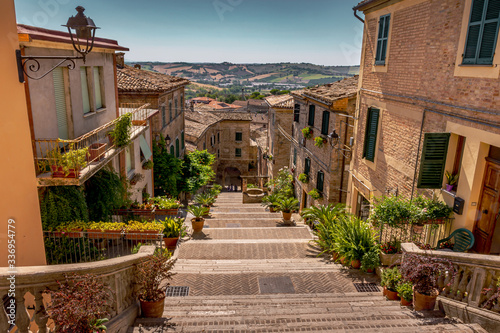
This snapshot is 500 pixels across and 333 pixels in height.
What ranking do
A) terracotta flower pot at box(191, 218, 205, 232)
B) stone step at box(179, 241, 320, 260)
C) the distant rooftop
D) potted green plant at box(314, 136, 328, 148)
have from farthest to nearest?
potted green plant at box(314, 136, 328, 148) < terracotta flower pot at box(191, 218, 205, 232) < stone step at box(179, 241, 320, 260) < the distant rooftop

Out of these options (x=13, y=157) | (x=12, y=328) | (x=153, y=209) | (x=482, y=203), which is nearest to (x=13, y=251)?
(x=13, y=157)

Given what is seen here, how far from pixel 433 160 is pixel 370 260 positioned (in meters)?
3.21

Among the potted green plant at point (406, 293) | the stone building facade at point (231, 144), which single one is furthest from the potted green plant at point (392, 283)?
the stone building facade at point (231, 144)

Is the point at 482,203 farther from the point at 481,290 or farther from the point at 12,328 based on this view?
the point at 12,328

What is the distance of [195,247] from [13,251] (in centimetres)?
674

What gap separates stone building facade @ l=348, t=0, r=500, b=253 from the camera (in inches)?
285

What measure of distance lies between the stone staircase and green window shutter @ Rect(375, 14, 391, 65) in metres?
7.07

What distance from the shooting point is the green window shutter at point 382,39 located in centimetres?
1137

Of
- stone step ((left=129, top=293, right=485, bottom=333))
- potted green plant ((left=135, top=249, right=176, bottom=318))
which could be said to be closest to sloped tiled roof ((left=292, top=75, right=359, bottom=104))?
stone step ((left=129, top=293, right=485, bottom=333))

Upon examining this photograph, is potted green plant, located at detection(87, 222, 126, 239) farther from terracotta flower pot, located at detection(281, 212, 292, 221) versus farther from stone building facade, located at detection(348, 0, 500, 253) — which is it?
terracotta flower pot, located at detection(281, 212, 292, 221)

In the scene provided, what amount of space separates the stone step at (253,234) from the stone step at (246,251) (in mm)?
1025

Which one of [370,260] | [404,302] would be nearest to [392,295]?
[404,302]

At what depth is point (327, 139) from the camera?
722 inches

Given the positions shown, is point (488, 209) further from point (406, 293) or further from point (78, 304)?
point (78, 304)
